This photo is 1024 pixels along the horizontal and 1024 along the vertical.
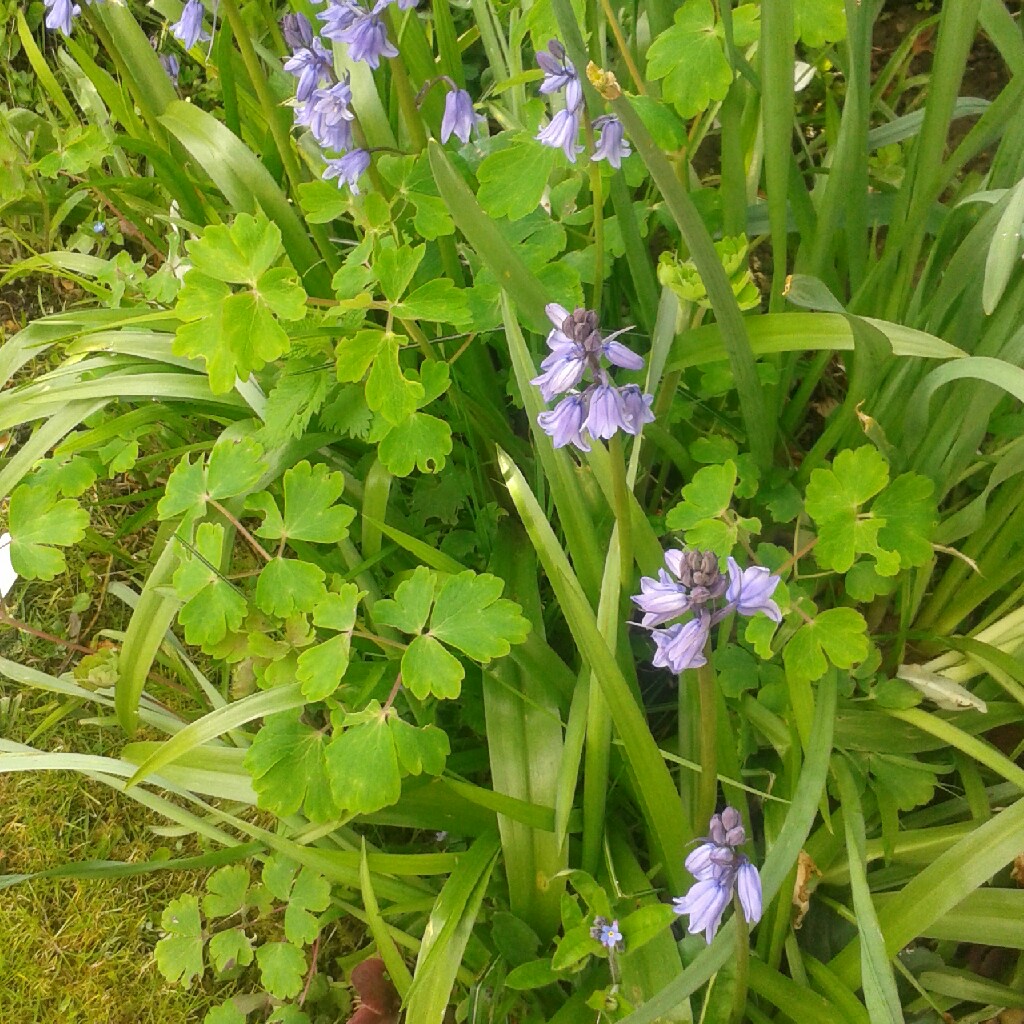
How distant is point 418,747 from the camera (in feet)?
4.35

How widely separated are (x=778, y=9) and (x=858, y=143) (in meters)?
0.33

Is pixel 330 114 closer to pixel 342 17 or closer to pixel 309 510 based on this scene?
pixel 342 17

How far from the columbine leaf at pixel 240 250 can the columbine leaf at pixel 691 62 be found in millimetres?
637

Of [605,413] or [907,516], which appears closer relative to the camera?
[605,413]

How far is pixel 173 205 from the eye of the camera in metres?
2.19

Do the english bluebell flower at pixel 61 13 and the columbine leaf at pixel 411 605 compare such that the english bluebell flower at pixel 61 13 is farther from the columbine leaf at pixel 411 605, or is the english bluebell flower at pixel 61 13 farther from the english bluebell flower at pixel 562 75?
the columbine leaf at pixel 411 605

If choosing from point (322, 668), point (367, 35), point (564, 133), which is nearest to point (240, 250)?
point (367, 35)

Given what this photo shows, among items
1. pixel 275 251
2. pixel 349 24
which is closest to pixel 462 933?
pixel 275 251

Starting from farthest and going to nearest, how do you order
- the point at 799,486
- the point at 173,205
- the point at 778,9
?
the point at 173,205
the point at 799,486
the point at 778,9

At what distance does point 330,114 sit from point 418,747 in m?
1.00

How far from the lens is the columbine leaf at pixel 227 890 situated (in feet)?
5.74

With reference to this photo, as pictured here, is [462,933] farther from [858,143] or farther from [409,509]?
[858,143]

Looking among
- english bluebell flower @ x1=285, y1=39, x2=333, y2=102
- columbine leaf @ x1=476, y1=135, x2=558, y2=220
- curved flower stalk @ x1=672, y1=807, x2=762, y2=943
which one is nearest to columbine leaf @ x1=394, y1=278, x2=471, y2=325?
columbine leaf @ x1=476, y1=135, x2=558, y2=220

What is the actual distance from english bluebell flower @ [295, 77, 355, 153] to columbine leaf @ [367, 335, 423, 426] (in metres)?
0.35
